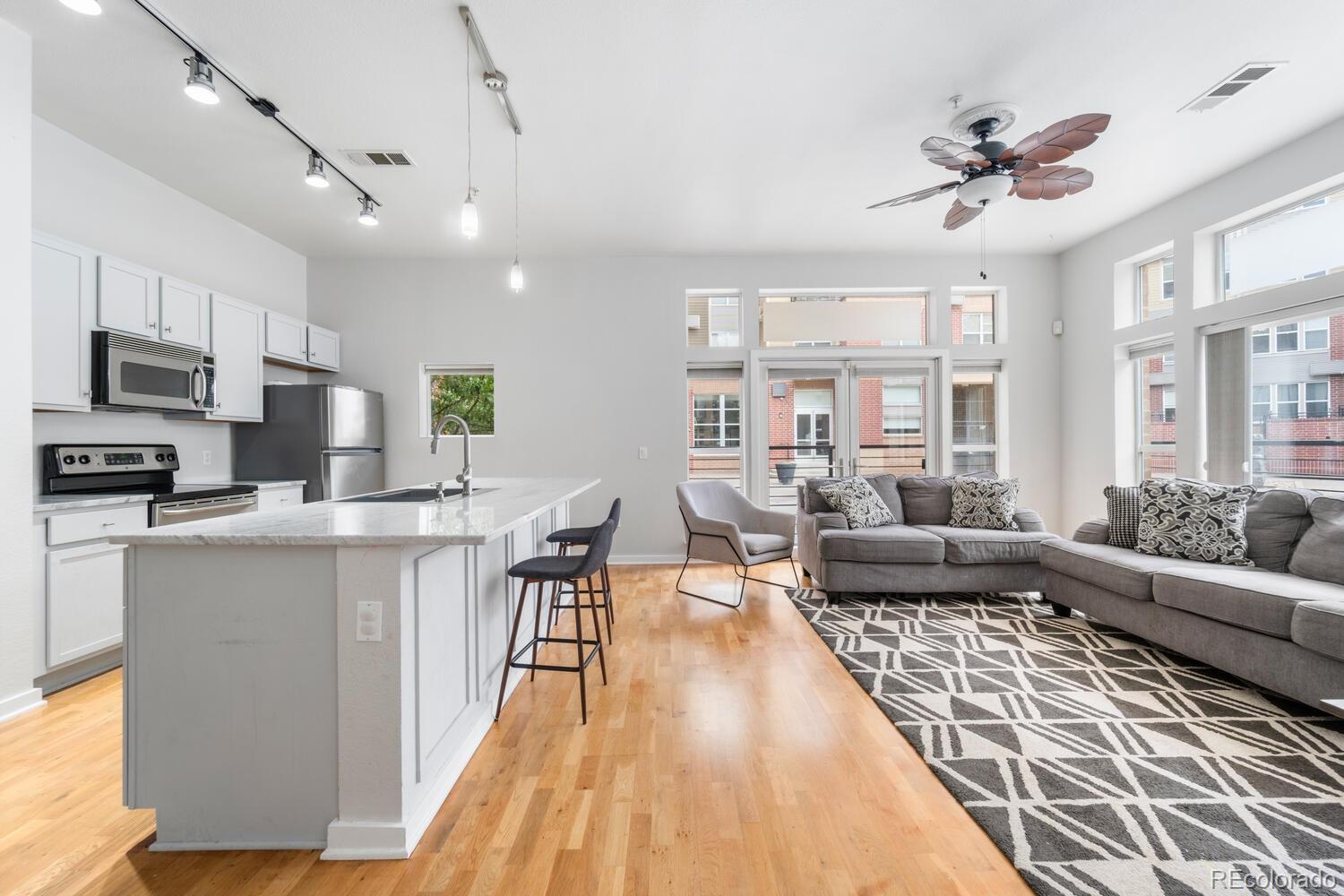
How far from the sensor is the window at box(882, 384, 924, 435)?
5414mm

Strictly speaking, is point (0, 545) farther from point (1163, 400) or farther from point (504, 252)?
point (1163, 400)

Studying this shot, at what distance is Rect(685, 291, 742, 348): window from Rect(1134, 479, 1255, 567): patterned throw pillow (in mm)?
3465

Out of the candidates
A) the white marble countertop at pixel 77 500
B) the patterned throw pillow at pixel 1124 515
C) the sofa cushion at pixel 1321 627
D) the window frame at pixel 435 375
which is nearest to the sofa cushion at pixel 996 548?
the patterned throw pillow at pixel 1124 515

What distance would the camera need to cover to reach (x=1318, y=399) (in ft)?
11.0

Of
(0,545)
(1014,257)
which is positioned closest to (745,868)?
(0,545)

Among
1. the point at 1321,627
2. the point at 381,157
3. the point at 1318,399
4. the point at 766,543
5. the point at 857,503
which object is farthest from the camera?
the point at 857,503

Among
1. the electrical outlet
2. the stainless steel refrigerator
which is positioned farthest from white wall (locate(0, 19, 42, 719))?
the electrical outlet

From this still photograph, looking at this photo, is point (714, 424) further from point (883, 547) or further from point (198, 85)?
point (198, 85)

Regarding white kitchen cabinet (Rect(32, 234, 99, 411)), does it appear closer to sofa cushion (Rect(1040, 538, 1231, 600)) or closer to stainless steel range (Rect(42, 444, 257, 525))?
stainless steel range (Rect(42, 444, 257, 525))

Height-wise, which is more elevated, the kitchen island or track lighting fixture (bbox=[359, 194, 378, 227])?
track lighting fixture (bbox=[359, 194, 378, 227])

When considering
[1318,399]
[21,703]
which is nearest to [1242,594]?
[1318,399]

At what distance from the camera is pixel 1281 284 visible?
3.55m

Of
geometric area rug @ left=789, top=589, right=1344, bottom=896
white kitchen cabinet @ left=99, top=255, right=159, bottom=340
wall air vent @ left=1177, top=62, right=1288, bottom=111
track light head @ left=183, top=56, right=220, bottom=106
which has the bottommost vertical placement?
geometric area rug @ left=789, top=589, right=1344, bottom=896

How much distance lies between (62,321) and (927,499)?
562 cm
